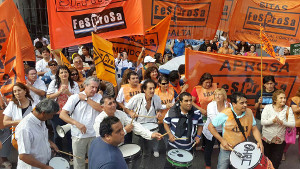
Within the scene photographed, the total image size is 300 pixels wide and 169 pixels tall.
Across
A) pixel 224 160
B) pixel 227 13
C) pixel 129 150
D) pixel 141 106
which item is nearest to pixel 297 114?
pixel 224 160

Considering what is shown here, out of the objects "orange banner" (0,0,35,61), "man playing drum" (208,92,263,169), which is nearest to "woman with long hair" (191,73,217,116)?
"man playing drum" (208,92,263,169)

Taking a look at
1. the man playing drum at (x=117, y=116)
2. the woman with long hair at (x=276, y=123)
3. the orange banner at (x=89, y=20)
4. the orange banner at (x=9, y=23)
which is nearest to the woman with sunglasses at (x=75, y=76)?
the orange banner at (x=89, y=20)

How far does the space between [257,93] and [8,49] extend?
486 cm

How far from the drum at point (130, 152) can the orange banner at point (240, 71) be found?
219cm

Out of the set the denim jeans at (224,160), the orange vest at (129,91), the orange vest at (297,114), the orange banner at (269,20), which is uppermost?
the orange banner at (269,20)

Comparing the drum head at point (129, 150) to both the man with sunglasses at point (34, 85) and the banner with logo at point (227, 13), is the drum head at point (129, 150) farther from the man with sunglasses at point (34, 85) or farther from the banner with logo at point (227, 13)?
the banner with logo at point (227, 13)

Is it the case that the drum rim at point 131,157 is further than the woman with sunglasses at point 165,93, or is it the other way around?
the woman with sunglasses at point 165,93

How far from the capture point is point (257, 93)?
587 cm

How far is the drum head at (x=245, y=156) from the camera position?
13.1ft

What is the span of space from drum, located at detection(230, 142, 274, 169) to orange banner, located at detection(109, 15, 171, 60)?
4193 millimetres

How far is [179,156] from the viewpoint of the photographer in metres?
4.15

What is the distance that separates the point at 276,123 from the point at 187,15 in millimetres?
4314

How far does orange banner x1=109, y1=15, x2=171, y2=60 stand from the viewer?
7613 mm

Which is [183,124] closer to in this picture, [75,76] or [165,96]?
[165,96]
